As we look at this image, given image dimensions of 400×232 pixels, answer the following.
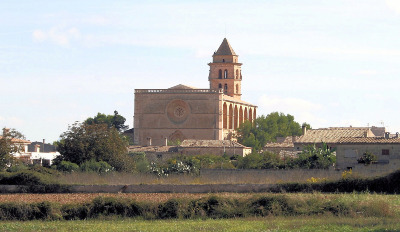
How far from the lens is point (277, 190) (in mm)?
35188

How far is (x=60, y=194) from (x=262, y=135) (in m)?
62.5

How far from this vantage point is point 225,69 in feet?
384

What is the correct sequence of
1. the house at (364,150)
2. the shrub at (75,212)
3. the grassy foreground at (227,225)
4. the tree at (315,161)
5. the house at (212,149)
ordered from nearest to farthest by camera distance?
the grassy foreground at (227,225)
the shrub at (75,212)
the house at (364,150)
the tree at (315,161)
the house at (212,149)

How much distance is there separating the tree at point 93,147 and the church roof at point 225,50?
64.8 m

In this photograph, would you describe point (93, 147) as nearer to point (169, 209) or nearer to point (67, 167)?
A: point (67, 167)

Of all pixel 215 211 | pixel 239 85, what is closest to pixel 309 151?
pixel 215 211

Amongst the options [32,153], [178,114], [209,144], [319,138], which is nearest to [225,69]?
[178,114]

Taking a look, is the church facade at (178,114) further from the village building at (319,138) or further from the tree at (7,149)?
the tree at (7,149)

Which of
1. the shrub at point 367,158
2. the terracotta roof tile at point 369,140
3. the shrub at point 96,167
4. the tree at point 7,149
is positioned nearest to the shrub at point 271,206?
the shrub at point 367,158

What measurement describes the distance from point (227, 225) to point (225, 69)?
92070 millimetres

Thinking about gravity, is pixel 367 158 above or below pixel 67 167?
above

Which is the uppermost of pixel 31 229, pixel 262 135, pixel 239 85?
pixel 239 85

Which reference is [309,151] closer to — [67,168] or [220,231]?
[67,168]

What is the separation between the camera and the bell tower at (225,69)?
4594 inches
